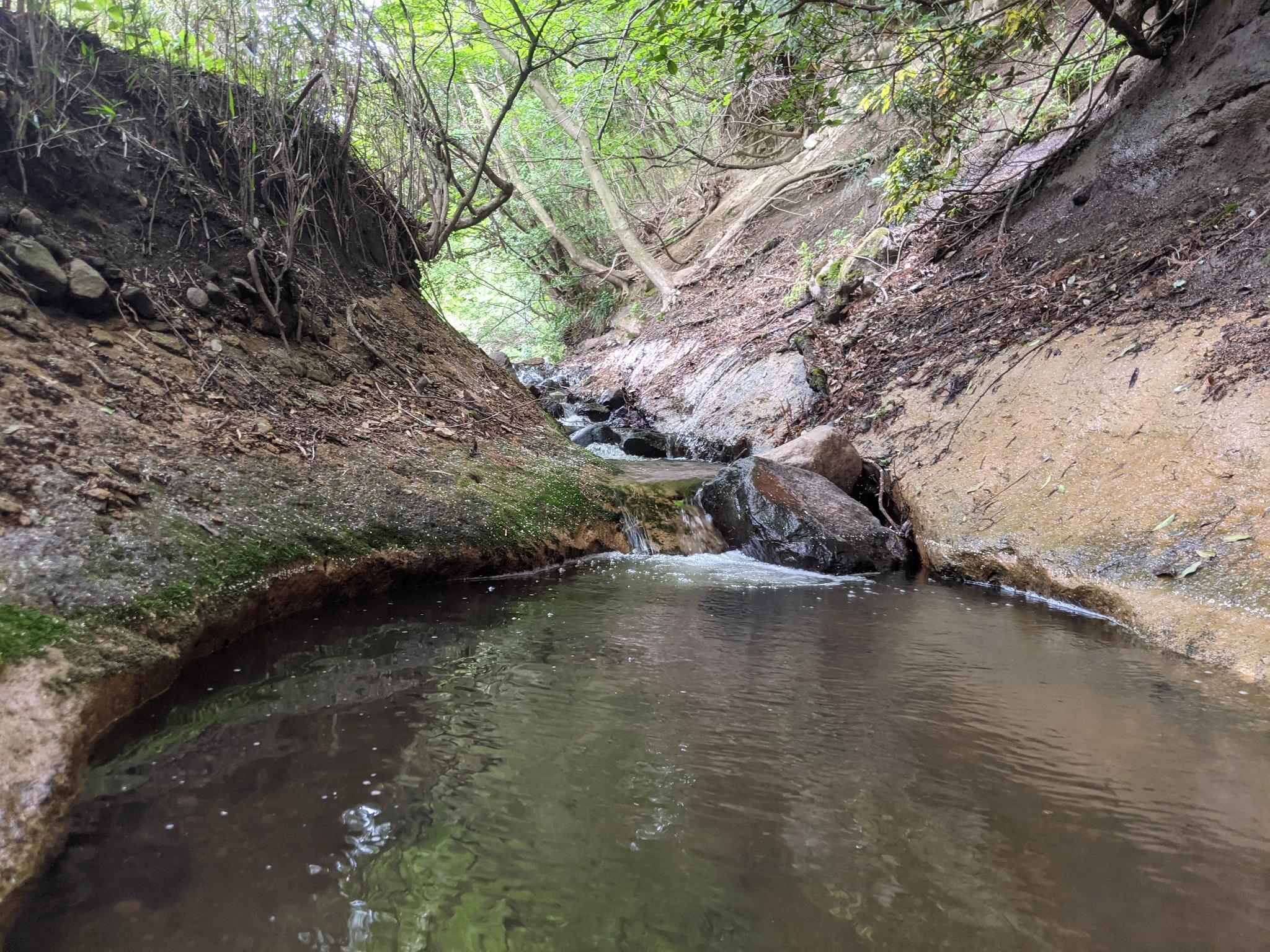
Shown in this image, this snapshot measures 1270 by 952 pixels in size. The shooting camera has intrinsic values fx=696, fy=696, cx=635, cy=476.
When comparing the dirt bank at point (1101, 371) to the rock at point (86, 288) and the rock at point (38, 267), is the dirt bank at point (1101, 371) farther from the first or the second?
the rock at point (38, 267)

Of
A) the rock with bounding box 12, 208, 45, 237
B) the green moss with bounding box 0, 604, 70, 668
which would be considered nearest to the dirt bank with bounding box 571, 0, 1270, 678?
the green moss with bounding box 0, 604, 70, 668

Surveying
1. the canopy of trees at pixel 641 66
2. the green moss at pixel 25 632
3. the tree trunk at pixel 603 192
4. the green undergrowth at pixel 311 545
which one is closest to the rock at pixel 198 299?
the canopy of trees at pixel 641 66

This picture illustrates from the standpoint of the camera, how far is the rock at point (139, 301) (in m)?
4.04

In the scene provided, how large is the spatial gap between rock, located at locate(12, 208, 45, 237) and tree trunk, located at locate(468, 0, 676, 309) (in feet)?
31.2

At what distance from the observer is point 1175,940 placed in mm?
1570

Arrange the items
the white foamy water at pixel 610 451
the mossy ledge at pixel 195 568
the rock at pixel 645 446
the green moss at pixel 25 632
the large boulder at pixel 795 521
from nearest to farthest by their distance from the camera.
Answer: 1. the mossy ledge at pixel 195 568
2. the green moss at pixel 25 632
3. the large boulder at pixel 795 521
4. the white foamy water at pixel 610 451
5. the rock at pixel 645 446

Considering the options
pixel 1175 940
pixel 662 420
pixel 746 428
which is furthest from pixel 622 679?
pixel 662 420

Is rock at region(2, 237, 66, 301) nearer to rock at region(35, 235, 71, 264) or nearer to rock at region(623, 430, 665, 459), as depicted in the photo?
rock at region(35, 235, 71, 264)

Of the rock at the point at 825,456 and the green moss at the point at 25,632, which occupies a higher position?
the rock at the point at 825,456

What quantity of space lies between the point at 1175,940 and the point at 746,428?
732 centimetres

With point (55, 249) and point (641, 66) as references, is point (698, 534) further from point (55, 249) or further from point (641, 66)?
point (641, 66)

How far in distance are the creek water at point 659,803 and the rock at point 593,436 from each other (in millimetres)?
6266

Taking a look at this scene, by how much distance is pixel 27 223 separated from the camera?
3719mm

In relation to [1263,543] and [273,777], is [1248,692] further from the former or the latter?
[273,777]
